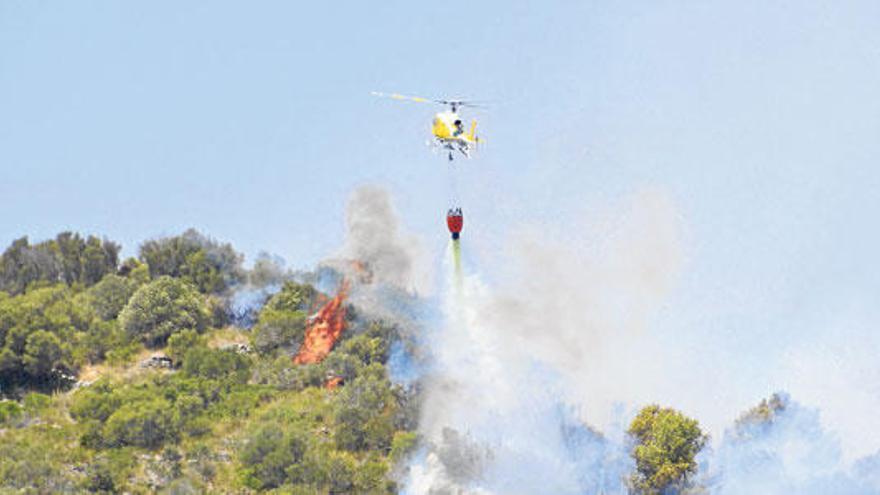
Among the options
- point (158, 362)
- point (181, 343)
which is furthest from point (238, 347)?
point (158, 362)

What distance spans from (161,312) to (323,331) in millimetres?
10972

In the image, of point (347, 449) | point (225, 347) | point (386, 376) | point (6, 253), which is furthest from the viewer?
point (6, 253)

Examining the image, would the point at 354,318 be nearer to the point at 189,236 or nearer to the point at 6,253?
the point at 189,236

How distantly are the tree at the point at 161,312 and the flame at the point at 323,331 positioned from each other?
7886 millimetres

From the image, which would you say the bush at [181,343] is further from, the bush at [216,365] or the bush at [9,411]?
the bush at [9,411]

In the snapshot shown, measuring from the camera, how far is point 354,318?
13738cm

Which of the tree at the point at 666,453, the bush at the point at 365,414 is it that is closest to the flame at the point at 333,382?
the bush at the point at 365,414

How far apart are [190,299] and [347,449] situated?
85.9 ft

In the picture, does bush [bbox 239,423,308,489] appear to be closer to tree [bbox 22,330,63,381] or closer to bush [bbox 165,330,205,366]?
tree [bbox 22,330,63,381]

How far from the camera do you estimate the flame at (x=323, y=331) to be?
134500mm

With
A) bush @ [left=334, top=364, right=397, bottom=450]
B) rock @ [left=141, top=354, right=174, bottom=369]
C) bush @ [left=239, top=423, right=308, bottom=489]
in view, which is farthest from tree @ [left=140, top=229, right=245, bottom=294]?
bush @ [left=239, top=423, right=308, bottom=489]

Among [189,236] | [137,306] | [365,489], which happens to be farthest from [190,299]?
[365,489]

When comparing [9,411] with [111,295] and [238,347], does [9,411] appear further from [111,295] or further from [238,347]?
[111,295]

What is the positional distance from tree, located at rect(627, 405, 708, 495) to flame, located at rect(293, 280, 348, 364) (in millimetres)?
28332
